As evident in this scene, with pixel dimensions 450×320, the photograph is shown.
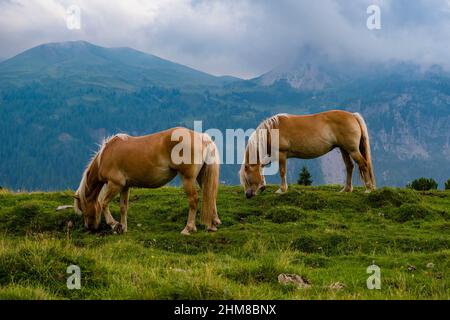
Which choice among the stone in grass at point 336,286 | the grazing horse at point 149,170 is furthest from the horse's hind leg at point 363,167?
the stone in grass at point 336,286

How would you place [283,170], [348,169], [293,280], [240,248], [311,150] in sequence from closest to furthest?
[293,280] < [240,248] < [283,170] < [311,150] < [348,169]

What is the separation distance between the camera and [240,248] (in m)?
11.5

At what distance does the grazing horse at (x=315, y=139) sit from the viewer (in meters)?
17.7

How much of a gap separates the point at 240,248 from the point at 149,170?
345 cm

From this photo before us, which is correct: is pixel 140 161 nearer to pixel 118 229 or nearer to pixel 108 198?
pixel 108 198

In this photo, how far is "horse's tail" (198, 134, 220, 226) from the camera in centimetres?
1325

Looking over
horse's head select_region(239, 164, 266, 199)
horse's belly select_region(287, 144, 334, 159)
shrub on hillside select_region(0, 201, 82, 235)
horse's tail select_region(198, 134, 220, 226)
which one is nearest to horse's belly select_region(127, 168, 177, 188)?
horse's tail select_region(198, 134, 220, 226)

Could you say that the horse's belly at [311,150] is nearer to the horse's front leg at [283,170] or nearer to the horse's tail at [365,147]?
the horse's front leg at [283,170]

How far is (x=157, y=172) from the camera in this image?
527 inches

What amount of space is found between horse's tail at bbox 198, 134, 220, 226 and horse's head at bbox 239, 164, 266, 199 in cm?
383

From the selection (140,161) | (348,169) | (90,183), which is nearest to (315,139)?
(348,169)

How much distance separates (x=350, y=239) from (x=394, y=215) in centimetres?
348

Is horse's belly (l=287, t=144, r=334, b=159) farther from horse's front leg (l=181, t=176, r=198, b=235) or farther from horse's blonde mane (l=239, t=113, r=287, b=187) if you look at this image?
horse's front leg (l=181, t=176, r=198, b=235)

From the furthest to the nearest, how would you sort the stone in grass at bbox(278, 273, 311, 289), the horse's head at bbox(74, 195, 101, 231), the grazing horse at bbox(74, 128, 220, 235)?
1. the horse's head at bbox(74, 195, 101, 231)
2. the grazing horse at bbox(74, 128, 220, 235)
3. the stone in grass at bbox(278, 273, 311, 289)
